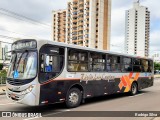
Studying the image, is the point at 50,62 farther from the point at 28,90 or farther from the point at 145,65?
the point at 145,65

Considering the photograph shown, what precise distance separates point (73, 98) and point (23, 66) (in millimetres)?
2881

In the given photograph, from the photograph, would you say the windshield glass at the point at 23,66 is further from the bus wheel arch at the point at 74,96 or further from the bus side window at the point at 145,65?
the bus side window at the point at 145,65

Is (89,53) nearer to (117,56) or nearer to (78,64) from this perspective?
(78,64)

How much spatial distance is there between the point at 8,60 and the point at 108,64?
566 centimetres

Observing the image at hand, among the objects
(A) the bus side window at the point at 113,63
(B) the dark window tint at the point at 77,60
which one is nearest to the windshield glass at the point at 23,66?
(B) the dark window tint at the point at 77,60

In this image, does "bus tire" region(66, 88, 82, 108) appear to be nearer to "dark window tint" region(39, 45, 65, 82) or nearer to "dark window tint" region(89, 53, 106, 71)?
"dark window tint" region(39, 45, 65, 82)

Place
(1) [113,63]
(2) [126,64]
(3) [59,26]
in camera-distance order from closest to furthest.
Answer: (1) [113,63] < (2) [126,64] < (3) [59,26]

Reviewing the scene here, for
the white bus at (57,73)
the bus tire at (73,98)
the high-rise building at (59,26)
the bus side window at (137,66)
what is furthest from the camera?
the high-rise building at (59,26)

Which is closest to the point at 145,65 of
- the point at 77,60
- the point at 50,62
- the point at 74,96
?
the point at 77,60

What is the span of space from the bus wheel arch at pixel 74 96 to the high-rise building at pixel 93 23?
88.0 meters

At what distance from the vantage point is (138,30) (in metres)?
110

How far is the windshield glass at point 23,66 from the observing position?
927 cm

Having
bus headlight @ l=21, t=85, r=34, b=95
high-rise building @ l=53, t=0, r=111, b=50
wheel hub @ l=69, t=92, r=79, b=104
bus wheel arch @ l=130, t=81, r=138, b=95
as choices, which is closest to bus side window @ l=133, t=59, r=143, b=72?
bus wheel arch @ l=130, t=81, r=138, b=95

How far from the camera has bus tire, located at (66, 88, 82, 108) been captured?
10648mm
